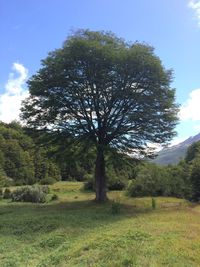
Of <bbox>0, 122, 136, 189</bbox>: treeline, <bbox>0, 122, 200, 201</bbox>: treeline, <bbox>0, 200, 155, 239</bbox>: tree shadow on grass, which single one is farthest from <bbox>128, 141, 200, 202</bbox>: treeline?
<bbox>0, 200, 155, 239</bbox>: tree shadow on grass

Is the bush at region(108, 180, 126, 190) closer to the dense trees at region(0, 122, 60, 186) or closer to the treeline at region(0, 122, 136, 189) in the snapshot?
the treeline at region(0, 122, 136, 189)

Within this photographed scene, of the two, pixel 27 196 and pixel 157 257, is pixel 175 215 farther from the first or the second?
pixel 27 196

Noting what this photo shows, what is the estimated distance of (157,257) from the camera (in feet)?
37.8

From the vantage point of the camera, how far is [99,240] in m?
13.8

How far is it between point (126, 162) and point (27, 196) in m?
8.46

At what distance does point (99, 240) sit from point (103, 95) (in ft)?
53.6

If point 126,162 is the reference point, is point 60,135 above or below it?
above

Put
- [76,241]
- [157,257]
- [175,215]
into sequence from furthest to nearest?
[175,215], [76,241], [157,257]

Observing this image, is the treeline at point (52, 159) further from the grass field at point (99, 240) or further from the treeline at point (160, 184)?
the grass field at point (99, 240)

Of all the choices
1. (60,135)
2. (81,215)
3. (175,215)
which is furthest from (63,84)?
(175,215)

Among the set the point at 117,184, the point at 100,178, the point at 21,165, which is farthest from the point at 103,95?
the point at 21,165

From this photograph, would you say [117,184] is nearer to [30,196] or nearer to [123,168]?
[123,168]

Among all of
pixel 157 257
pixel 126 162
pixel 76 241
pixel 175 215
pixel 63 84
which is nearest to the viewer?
pixel 157 257

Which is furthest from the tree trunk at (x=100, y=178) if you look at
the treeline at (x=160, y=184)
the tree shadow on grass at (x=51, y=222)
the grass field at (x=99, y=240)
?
the treeline at (x=160, y=184)
